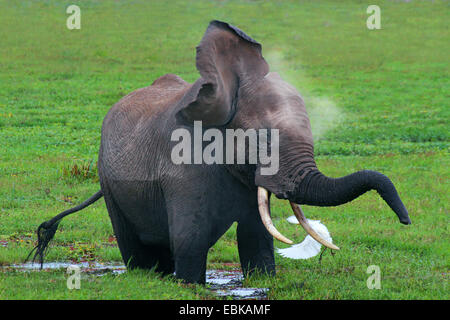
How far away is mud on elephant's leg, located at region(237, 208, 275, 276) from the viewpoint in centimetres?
768

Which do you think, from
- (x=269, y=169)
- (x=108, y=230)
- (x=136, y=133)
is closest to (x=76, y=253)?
(x=108, y=230)

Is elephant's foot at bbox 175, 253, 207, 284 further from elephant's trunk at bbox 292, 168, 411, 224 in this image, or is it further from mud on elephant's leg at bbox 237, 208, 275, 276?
elephant's trunk at bbox 292, 168, 411, 224

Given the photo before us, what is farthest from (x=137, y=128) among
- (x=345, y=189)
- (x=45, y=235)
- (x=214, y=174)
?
(x=345, y=189)

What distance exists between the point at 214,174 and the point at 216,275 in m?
2.13

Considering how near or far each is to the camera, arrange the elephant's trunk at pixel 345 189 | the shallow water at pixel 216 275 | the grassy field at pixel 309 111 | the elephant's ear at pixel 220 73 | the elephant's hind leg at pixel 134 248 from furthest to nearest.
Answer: the grassy field at pixel 309 111 < the elephant's hind leg at pixel 134 248 < the shallow water at pixel 216 275 < the elephant's ear at pixel 220 73 < the elephant's trunk at pixel 345 189

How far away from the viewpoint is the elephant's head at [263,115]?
6.45 metres

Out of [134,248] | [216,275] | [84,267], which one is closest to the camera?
[134,248]

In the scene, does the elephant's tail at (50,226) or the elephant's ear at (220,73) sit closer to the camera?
the elephant's ear at (220,73)

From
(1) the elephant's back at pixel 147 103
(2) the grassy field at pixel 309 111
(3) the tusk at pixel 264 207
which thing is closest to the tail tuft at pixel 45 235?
(2) the grassy field at pixel 309 111

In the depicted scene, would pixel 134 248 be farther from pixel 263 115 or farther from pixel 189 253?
pixel 263 115

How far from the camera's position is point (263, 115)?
22.9 ft

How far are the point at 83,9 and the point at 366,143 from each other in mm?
26078

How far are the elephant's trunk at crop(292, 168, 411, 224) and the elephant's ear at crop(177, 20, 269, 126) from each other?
3.20 ft

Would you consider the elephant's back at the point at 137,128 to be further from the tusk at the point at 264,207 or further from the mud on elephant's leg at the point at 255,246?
the tusk at the point at 264,207
